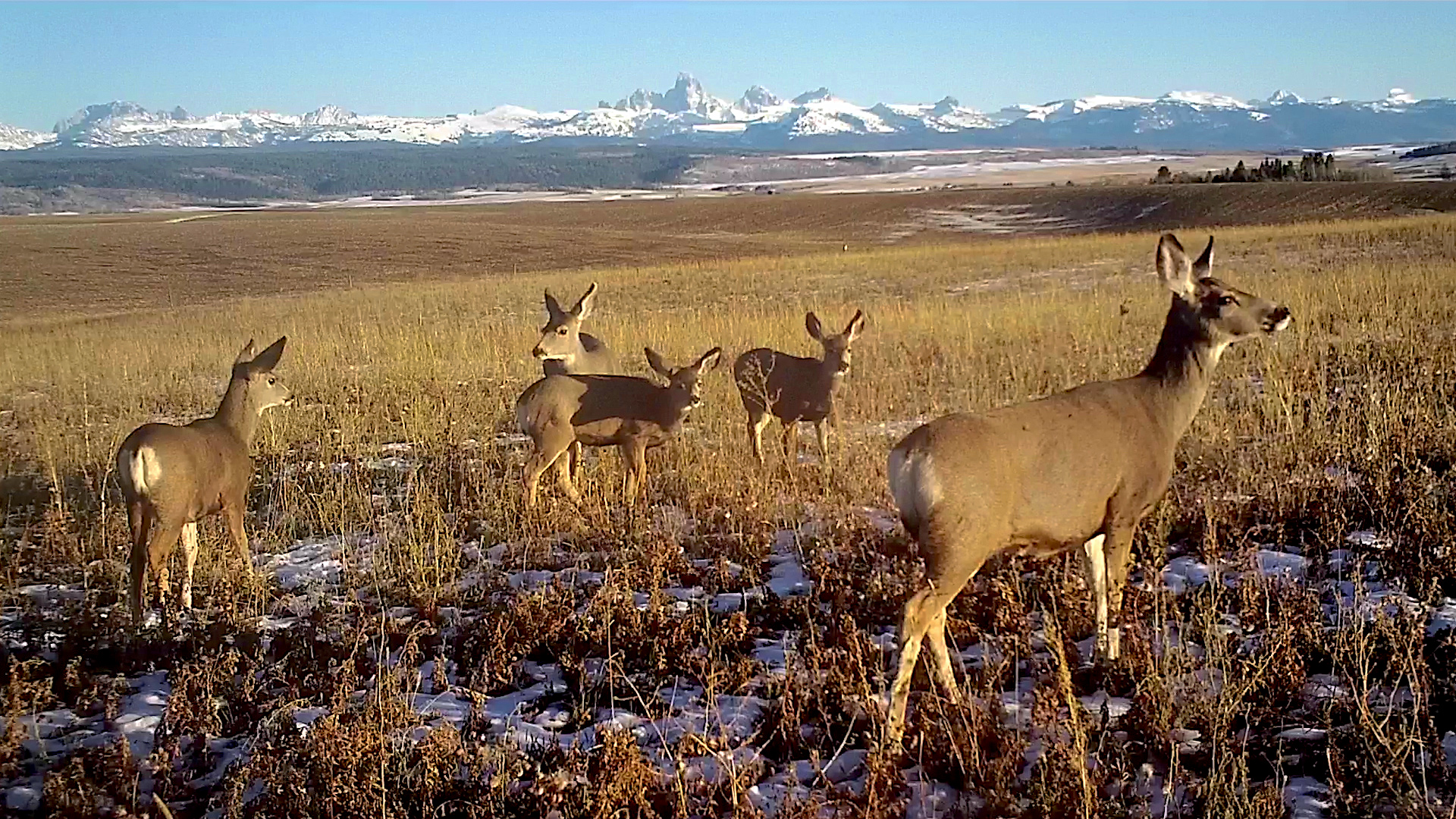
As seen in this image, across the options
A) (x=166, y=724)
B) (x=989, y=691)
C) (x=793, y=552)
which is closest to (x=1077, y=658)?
(x=989, y=691)

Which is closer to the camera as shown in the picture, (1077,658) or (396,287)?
(1077,658)

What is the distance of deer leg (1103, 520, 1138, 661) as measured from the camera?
5609mm

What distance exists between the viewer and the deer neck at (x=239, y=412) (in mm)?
8844

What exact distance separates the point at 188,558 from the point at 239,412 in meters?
1.80

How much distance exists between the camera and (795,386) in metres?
11.0

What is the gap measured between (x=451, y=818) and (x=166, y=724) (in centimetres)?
167

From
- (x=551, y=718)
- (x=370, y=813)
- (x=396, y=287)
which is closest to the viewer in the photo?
(x=370, y=813)

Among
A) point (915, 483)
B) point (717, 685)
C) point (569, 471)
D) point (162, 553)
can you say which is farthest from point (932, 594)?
point (569, 471)

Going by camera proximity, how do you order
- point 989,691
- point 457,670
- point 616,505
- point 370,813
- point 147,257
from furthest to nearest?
point 147,257
point 616,505
point 457,670
point 989,691
point 370,813

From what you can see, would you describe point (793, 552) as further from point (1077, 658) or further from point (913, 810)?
point (913, 810)

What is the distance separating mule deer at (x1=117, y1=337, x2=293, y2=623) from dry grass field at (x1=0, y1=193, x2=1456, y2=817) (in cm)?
30

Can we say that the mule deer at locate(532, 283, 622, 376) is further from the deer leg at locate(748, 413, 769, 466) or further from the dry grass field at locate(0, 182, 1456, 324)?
the dry grass field at locate(0, 182, 1456, 324)

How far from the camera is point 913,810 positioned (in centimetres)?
438

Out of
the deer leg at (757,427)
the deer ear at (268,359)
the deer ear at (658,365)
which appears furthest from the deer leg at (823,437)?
the deer ear at (268,359)
